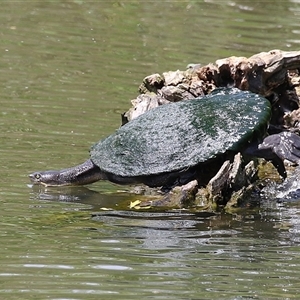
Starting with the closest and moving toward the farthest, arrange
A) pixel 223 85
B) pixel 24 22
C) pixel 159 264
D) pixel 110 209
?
pixel 159 264 < pixel 110 209 < pixel 223 85 < pixel 24 22

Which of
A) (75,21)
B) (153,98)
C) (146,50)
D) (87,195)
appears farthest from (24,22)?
(87,195)

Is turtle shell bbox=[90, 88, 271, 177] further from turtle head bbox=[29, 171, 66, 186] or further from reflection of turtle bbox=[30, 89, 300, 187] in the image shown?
turtle head bbox=[29, 171, 66, 186]

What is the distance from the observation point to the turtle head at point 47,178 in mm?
6508

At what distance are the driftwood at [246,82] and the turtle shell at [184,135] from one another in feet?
1.74

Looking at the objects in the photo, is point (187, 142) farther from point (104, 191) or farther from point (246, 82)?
point (246, 82)

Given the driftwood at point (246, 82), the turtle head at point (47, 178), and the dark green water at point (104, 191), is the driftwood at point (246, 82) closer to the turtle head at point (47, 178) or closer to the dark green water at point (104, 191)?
the dark green water at point (104, 191)

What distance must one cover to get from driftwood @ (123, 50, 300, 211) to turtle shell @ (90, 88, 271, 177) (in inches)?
20.9

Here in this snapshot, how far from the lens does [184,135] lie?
239 inches

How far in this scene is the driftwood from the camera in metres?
6.86

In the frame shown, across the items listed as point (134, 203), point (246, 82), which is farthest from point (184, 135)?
point (246, 82)

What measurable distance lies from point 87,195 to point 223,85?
5.07 ft

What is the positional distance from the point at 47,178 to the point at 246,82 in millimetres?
1759

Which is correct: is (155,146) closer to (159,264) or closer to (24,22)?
(159,264)

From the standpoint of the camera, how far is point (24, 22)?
13086mm
